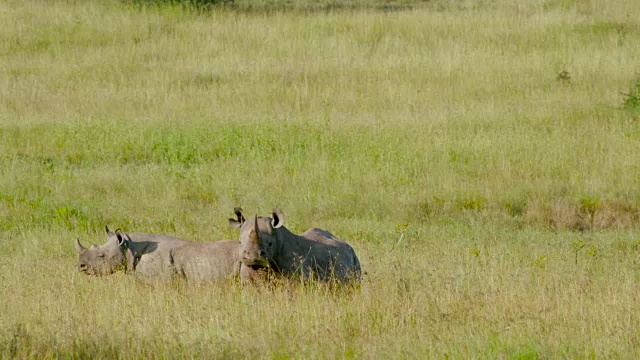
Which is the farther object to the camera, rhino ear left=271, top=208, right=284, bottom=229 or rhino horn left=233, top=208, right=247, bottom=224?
rhino horn left=233, top=208, right=247, bottom=224

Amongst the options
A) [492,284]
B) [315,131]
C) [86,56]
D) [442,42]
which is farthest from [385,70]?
[492,284]

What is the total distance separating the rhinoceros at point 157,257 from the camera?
33.6 feet

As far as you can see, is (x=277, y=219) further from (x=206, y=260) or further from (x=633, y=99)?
(x=633, y=99)

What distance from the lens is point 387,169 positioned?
54.0ft

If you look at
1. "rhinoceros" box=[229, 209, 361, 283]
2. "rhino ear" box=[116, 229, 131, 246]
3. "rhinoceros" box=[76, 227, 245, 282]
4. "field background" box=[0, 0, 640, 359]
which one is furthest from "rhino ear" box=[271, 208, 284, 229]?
"rhino ear" box=[116, 229, 131, 246]

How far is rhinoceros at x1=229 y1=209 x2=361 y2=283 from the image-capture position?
8.79m

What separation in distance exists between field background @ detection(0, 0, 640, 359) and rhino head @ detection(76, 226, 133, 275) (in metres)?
0.32

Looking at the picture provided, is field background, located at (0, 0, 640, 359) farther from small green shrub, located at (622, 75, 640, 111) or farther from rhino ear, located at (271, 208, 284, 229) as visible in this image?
rhino ear, located at (271, 208, 284, 229)

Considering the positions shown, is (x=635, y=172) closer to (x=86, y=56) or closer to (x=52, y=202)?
(x=52, y=202)

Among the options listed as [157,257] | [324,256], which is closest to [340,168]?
[157,257]

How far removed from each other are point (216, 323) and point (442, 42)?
18.5 m

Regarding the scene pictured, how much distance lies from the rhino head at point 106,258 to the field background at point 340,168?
1.05 ft

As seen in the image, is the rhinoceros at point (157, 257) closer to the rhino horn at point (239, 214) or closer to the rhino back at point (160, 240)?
the rhino back at point (160, 240)

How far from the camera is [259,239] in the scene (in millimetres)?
8812
